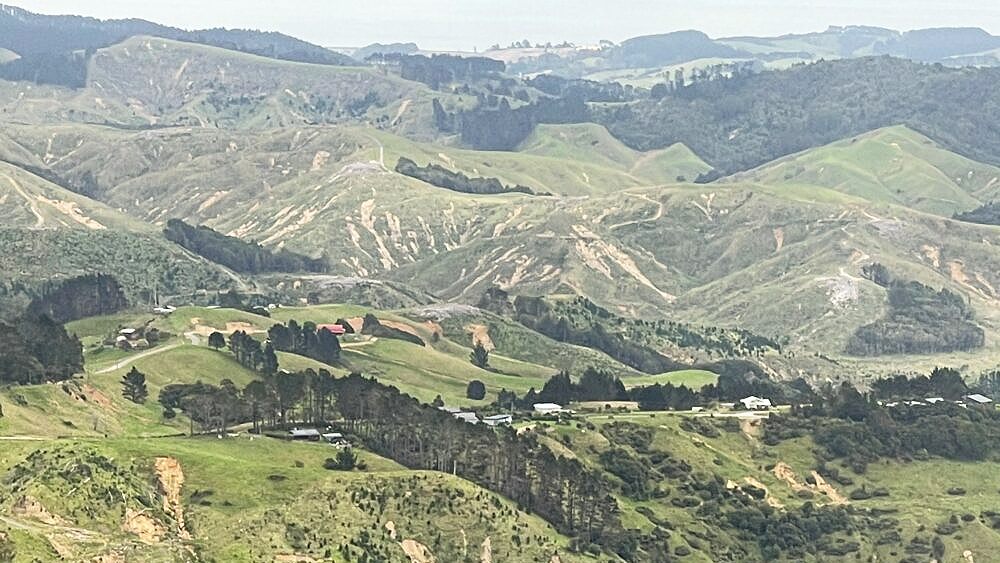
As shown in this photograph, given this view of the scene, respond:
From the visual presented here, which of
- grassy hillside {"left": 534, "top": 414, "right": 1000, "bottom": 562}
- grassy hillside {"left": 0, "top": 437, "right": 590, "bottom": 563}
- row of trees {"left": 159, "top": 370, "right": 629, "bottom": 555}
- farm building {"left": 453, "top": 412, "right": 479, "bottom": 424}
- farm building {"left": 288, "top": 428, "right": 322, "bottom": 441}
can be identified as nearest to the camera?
grassy hillside {"left": 0, "top": 437, "right": 590, "bottom": 563}

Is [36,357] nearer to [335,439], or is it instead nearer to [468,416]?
[335,439]

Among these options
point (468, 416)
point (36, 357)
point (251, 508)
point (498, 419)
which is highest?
point (36, 357)

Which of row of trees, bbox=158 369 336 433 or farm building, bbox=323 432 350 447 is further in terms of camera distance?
row of trees, bbox=158 369 336 433

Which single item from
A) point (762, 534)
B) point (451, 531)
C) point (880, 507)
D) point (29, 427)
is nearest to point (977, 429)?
point (880, 507)

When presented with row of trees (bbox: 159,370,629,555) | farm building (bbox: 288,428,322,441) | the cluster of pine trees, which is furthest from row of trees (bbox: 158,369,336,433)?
the cluster of pine trees

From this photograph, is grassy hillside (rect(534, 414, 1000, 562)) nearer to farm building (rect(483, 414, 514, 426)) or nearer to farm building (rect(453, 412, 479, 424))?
farm building (rect(483, 414, 514, 426))

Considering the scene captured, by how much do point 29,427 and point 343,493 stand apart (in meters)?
33.3

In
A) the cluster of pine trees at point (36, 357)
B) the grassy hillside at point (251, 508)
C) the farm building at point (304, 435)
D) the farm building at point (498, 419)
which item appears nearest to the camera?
the grassy hillside at point (251, 508)

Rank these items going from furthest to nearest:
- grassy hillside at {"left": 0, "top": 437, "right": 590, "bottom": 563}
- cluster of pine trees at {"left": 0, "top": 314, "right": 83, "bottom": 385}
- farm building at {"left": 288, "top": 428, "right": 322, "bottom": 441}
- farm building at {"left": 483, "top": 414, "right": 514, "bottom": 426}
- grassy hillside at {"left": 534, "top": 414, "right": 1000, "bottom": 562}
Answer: farm building at {"left": 483, "top": 414, "right": 514, "bottom": 426} < grassy hillside at {"left": 534, "top": 414, "right": 1000, "bottom": 562} < cluster of pine trees at {"left": 0, "top": 314, "right": 83, "bottom": 385} < farm building at {"left": 288, "top": 428, "right": 322, "bottom": 441} < grassy hillside at {"left": 0, "top": 437, "right": 590, "bottom": 563}

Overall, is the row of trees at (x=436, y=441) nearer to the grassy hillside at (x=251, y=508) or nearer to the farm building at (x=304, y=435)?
the farm building at (x=304, y=435)

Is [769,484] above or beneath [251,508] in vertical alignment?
beneath

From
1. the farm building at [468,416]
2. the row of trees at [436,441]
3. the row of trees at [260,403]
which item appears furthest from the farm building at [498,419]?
the row of trees at [260,403]

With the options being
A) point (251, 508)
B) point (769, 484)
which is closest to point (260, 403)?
point (251, 508)

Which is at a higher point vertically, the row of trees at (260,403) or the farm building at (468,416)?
the row of trees at (260,403)
